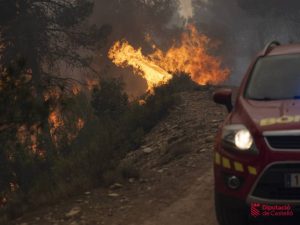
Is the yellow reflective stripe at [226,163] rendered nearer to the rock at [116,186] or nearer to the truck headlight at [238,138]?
the truck headlight at [238,138]

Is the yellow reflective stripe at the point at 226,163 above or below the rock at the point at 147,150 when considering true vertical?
above

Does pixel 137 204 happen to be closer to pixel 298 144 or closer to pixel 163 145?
pixel 298 144

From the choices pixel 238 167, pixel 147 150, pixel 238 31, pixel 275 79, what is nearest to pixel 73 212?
pixel 238 167

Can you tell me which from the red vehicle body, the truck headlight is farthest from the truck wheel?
the truck headlight

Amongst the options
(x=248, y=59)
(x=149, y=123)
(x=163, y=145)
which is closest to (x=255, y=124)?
(x=163, y=145)

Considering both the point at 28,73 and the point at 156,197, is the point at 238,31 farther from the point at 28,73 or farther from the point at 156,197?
the point at 156,197

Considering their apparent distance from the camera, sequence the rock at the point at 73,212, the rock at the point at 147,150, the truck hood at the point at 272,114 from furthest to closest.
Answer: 1. the rock at the point at 147,150
2. the rock at the point at 73,212
3. the truck hood at the point at 272,114

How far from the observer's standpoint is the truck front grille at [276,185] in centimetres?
427

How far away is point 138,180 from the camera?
8.36 metres

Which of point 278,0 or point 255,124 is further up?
point 278,0

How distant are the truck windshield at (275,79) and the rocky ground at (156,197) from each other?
175 cm

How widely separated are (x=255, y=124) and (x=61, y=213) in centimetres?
369

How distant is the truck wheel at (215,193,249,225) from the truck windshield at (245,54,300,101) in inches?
48.3
